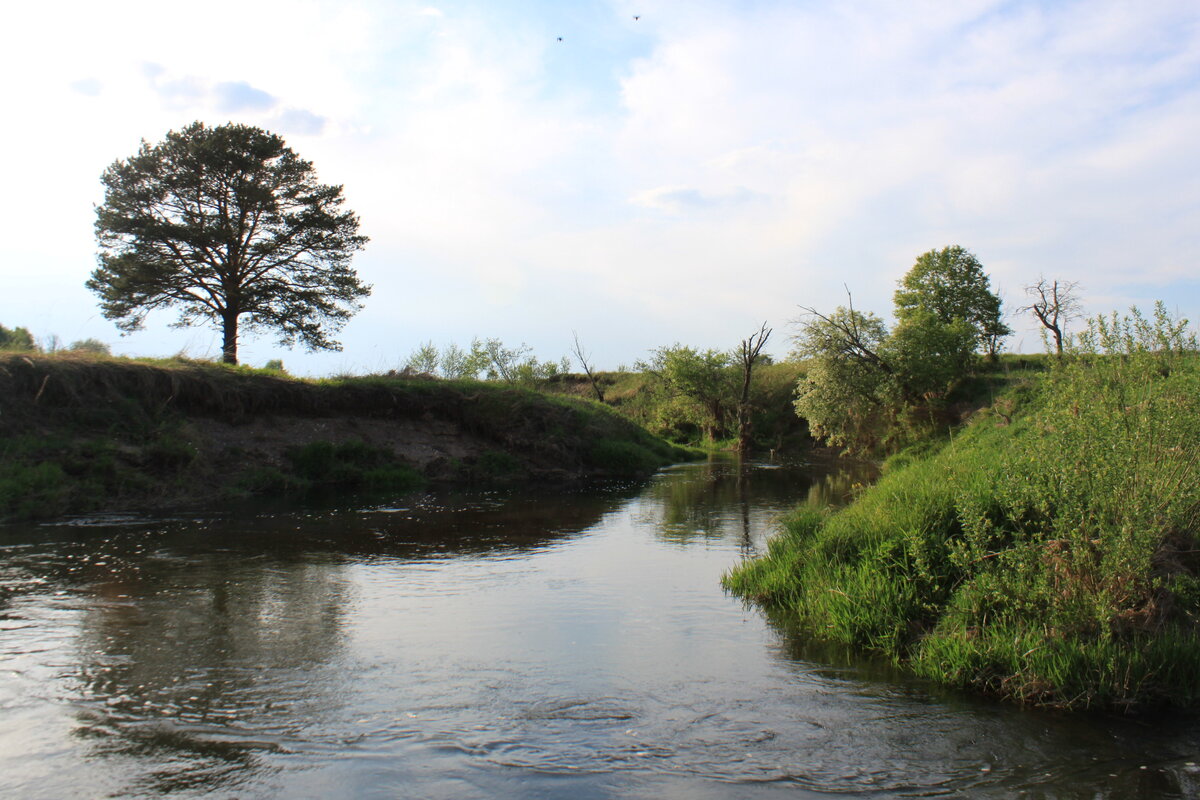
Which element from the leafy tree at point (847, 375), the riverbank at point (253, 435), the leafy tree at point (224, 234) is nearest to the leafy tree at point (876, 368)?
the leafy tree at point (847, 375)

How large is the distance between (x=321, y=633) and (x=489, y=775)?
4.43 metres

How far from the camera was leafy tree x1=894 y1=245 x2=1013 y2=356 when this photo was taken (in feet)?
140

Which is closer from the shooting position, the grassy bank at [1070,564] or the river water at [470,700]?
the river water at [470,700]

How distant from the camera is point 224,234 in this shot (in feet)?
109

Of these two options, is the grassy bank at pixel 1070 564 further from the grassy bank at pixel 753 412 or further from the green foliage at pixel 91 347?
the grassy bank at pixel 753 412

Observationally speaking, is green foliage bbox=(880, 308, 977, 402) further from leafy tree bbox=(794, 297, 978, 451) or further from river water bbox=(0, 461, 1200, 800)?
river water bbox=(0, 461, 1200, 800)

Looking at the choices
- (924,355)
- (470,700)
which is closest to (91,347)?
(470,700)

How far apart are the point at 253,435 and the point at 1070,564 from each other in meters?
24.1

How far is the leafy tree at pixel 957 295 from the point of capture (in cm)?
4278

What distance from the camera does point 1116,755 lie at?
628 centimetres

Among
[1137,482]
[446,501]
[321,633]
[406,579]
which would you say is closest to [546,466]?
[446,501]

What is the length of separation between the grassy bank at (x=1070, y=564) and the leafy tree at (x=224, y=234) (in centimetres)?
2886

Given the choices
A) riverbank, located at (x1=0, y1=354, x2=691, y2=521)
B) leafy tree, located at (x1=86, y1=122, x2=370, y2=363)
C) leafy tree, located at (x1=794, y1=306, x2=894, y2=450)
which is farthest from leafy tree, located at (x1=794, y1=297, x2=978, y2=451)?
leafy tree, located at (x1=86, y1=122, x2=370, y2=363)

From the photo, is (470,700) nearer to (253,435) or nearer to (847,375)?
(253,435)
